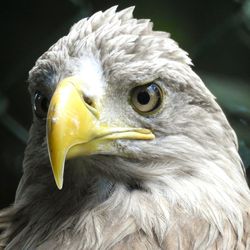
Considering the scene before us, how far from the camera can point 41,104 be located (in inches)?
97.0

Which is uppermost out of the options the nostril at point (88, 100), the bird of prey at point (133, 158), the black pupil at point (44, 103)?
the black pupil at point (44, 103)

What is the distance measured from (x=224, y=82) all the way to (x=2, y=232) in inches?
28.6

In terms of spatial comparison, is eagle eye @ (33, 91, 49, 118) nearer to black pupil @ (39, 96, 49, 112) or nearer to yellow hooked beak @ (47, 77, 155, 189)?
black pupil @ (39, 96, 49, 112)

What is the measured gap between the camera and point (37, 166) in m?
2.50

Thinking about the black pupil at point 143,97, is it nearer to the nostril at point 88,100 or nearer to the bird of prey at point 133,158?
the bird of prey at point 133,158

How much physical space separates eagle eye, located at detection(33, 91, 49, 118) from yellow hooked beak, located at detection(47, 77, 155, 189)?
0.45ft

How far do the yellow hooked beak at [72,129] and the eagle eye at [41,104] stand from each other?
14 centimetres

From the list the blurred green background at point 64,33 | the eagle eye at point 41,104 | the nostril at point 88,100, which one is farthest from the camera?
the blurred green background at point 64,33

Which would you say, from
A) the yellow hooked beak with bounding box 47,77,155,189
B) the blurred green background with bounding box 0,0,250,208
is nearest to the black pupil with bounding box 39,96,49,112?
the yellow hooked beak with bounding box 47,77,155,189

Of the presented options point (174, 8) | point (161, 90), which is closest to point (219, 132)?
point (161, 90)

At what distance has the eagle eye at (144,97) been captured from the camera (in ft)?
7.88

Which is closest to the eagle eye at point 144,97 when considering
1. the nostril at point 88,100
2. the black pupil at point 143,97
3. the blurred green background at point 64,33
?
the black pupil at point 143,97

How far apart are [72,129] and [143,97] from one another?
0.23 m

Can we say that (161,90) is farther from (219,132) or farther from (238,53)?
A: (238,53)
